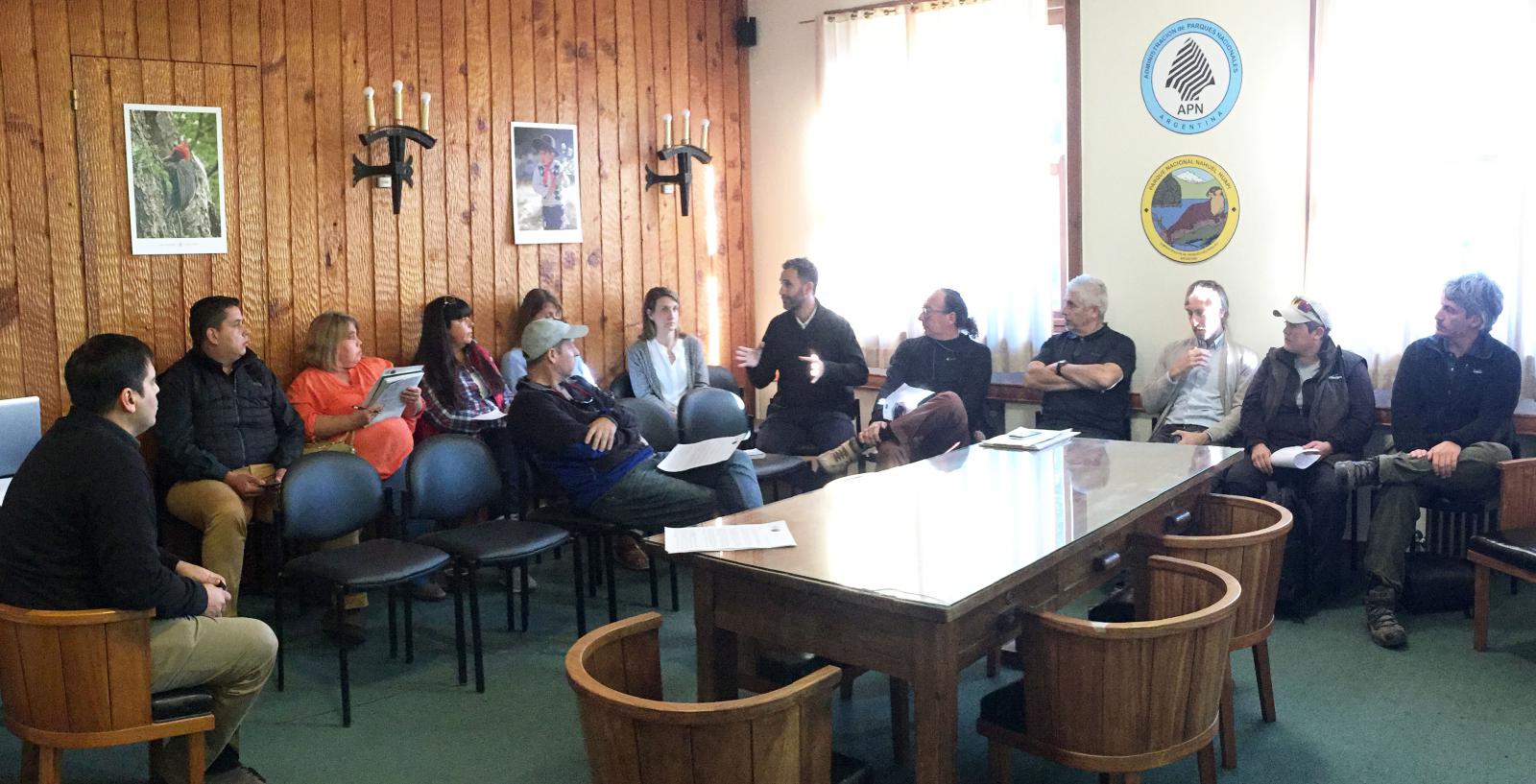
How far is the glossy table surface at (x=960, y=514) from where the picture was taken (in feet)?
8.55

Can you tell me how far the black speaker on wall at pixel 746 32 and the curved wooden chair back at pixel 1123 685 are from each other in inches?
187

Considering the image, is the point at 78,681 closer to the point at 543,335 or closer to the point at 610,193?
the point at 543,335

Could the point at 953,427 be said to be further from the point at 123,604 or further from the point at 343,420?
the point at 123,604

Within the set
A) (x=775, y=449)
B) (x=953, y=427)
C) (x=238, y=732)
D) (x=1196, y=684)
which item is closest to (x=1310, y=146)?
(x=953, y=427)

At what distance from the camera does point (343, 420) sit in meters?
4.73

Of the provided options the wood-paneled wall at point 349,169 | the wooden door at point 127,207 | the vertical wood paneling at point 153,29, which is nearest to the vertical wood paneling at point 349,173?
the wood-paneled wall at point 349,169

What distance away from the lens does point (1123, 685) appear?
237cm

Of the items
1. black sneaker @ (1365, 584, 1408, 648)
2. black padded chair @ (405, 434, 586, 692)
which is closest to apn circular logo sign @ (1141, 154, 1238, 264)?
black sneaker @ (1365, 584, 1408, 648)

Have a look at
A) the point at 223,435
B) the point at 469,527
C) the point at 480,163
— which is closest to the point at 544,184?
the point at 480,163

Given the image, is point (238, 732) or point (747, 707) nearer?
point (747, 707)

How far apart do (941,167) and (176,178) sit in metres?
3.35

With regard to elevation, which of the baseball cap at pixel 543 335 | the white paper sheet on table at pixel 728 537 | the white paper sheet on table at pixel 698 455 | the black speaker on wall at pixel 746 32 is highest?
the black speaker on wall at pixel 746 32

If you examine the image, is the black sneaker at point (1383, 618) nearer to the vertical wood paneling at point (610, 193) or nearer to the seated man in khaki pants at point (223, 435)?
the vertical wood paneling at point (610, 193)

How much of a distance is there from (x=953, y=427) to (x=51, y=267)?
3.47 metres
